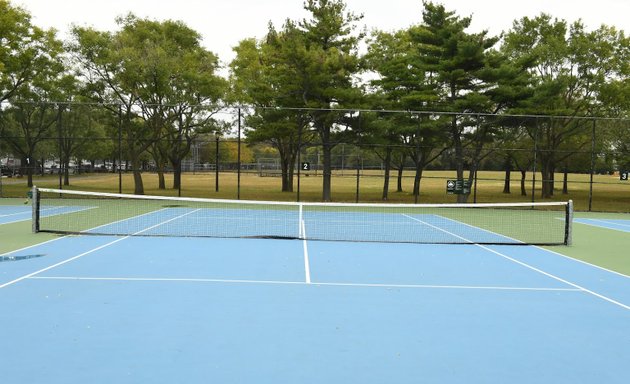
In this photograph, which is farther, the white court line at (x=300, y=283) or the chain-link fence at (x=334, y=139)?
the chain-link fence at (x=334, y=139)

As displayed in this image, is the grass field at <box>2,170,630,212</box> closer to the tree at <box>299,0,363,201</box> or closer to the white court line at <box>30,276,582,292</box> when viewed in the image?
the tree at <box>299,0,363,201</box>

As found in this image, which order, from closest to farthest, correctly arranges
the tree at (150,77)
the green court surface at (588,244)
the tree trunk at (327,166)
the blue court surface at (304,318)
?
the blue court surface at (304,318)
the green court surface at (588,244)
the tree trunk at (327,166)
the tree at (150,77)

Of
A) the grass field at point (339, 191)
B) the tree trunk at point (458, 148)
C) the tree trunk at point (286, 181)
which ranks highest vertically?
the tree trunk at point (458, 148)

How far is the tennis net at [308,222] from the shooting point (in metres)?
12.9

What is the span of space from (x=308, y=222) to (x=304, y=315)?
1019cm

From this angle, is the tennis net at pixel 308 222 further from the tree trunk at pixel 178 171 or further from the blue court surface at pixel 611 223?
the tree trunk at pixel 178 171

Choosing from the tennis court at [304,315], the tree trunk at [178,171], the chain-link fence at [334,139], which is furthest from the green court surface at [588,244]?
the tree trunk at [178,171]

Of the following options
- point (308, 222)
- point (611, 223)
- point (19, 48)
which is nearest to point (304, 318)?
point (308, 222)

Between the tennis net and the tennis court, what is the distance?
→ 6.61 feet

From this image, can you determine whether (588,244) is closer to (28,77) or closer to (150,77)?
(150,77)

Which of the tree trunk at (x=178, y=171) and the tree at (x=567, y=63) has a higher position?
the tree at (x=567, y=63)

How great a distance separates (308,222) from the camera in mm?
16344

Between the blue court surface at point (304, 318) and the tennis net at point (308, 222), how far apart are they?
276cm

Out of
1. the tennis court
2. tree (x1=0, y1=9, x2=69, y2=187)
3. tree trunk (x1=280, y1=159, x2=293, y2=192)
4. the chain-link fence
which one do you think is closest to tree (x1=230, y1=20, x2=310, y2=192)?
the chain-link fence
